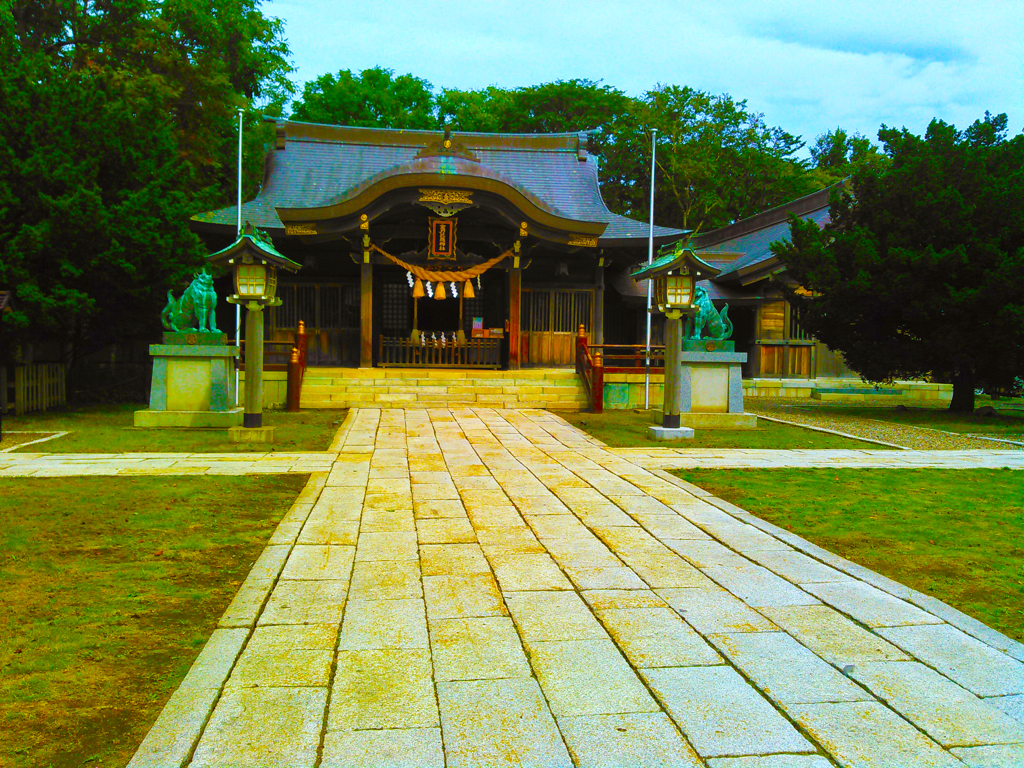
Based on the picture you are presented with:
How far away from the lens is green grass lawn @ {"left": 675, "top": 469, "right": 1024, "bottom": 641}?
13.9ft

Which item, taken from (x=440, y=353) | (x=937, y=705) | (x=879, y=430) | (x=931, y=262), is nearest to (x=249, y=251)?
(x=440, y=353)

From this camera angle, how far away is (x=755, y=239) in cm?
2330

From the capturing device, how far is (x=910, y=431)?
1202 centimetres

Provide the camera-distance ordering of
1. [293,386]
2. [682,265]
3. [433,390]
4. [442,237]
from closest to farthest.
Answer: [682,265] → [293,386] → [433,390] → [442,237]

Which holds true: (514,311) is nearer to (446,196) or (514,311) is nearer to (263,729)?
(446,196)

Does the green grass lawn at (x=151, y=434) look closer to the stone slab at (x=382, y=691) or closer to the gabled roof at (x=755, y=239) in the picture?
the stone slab at (x=382, y=691)

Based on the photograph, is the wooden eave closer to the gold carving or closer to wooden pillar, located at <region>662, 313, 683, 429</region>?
the gold carving

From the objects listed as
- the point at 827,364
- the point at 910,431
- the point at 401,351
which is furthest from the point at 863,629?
the point at 827,364

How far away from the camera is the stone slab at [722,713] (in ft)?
8.14

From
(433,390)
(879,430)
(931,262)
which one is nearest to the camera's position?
(879,430)

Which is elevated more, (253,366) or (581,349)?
(581,349)

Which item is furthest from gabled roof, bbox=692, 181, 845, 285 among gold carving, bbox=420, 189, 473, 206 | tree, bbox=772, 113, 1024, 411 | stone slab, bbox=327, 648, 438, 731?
stone slab, bbox=327, 648, 438, 731

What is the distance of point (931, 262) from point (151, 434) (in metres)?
12.7

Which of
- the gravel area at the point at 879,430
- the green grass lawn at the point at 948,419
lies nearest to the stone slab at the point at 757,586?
the gravel area at the point at 879,430
